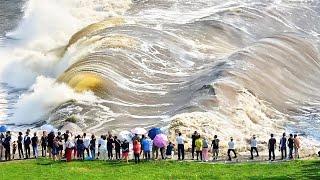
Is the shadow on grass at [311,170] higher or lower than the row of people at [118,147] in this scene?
lower

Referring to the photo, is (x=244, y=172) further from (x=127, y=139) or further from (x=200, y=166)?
(x=127, y=139)

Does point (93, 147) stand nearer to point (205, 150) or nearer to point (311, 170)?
point (205, 150)

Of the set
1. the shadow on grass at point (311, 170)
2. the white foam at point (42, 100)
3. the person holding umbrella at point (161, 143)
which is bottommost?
the shadow on grass at point (311, 170)

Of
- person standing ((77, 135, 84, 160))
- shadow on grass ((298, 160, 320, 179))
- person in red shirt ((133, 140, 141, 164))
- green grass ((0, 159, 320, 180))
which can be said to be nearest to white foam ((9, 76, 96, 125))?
person standing ((77, 135, 84, 160))

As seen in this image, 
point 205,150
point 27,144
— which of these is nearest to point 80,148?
point 27,144

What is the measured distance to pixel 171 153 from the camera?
2859 centimetres

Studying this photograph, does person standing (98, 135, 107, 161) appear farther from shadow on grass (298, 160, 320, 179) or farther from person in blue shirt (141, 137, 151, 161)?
shadow on grass (298, 160, 320, 179)

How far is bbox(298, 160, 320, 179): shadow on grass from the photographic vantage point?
2438cm

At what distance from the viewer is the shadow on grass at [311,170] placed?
80.0 ft

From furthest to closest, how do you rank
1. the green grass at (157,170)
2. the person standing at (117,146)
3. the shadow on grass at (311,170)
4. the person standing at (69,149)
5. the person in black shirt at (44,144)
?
the person in black shirt at (44,144) < the person standing at (117,146) < the person standing at (69,149) < the green grass at (157,170) < the shadow on grass at (311,170)

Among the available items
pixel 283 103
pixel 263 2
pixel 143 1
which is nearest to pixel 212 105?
pixel 283 103

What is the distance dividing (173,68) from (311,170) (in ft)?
73.7

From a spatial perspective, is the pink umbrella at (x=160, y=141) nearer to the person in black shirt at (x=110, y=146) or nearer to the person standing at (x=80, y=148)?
the person in black shirt at (x=110, y=146)

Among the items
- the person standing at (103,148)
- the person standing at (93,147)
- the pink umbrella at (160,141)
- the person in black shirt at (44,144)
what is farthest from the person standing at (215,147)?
the person in black shirt at (44,144)
